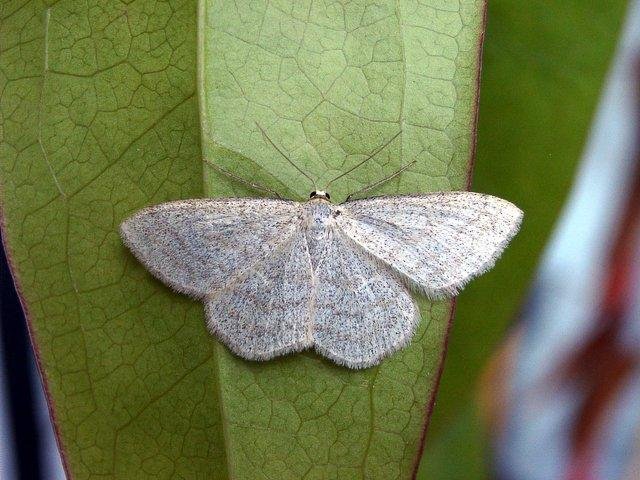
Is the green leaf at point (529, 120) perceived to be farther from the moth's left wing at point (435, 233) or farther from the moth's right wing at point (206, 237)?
the moth's right wing at point (206, 237)

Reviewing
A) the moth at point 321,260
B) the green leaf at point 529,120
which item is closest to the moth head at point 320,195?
the moth at point 321,260

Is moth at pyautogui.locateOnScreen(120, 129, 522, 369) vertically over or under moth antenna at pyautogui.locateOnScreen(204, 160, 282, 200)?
under

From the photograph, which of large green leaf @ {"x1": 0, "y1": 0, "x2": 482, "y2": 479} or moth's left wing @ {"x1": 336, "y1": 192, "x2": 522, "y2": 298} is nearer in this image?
large green leaf @ {"x1": 0, "y1": 0, "x2": 482, "y2": 479}

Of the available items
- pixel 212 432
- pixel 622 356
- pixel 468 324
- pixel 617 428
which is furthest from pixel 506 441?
pixel 212 432

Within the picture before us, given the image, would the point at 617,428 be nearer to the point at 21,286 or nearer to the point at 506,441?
the point at 506,441

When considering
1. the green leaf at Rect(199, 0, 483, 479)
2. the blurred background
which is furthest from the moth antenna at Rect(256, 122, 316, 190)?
the blurred background

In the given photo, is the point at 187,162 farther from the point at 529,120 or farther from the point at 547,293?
the point at 547,293

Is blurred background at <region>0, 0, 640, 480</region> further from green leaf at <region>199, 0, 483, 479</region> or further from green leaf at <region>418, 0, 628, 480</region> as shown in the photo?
green leaf at <region>199, 0, 483, 479</region>
